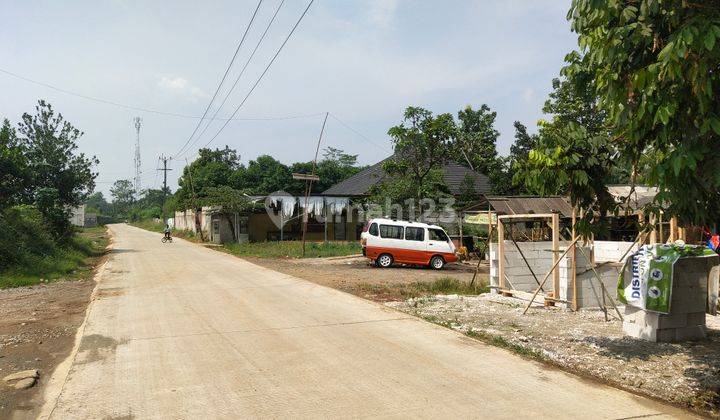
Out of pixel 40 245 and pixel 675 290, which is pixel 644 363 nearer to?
pixel 675 290

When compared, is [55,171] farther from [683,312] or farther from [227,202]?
[683,312]

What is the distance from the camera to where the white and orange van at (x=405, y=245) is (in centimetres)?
2006

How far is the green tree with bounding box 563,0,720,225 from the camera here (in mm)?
3643

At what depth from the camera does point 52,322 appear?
30.7 ft

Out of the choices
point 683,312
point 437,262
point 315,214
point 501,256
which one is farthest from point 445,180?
point 683,312

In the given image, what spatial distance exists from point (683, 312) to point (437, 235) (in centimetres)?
1331

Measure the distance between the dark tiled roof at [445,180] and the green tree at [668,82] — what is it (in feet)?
86.7

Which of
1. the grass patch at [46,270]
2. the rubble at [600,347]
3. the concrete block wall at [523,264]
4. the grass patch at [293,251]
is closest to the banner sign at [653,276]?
the rubble at [600,347]

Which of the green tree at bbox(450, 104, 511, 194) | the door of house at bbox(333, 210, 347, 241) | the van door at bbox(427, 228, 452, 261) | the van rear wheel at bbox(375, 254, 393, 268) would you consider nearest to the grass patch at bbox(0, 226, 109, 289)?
the van rear wheel at bbox(375, 254, 393, 268)

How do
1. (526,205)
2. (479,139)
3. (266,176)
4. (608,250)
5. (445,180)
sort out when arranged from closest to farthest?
(608,250)
(526,205)
(445,180)
(479,139)
(266,176)

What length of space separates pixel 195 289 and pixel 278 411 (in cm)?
896

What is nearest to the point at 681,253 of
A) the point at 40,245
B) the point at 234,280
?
the point at 234,280

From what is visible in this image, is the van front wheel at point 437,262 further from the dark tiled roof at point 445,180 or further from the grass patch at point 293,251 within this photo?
the dark tiled roof at point 445,180

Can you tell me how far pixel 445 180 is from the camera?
3191cm
